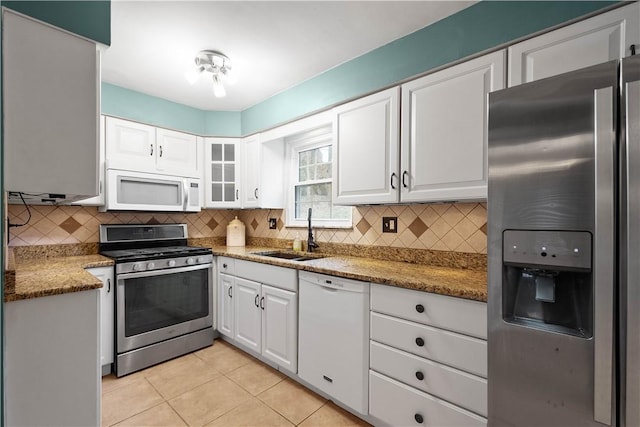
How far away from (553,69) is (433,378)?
5.26 ft

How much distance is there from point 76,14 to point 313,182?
6.74 feet

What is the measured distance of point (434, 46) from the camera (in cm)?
183

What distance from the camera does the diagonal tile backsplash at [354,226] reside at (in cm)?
196

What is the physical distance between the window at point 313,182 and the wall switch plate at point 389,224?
361mm

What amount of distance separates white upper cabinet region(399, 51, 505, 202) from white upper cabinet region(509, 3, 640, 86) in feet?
0.32

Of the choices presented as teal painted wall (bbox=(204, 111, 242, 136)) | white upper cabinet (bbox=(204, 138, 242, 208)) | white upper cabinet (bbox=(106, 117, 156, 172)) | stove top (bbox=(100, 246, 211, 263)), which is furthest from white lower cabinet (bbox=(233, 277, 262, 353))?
teal painted wall (bbox=(204, 111, 242, 136))

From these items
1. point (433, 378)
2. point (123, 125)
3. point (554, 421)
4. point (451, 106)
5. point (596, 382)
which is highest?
point (123, 125)

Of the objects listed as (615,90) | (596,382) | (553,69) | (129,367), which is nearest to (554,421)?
(596,382)

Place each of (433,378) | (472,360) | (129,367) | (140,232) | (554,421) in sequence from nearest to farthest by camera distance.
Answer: (554,421), (472,360), (433,378), (129,367), (140,232)

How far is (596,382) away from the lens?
0.94 metres

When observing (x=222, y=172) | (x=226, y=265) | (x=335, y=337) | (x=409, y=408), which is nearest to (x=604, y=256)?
(x=409, y=408)

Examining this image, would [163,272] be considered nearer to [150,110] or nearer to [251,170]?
[251,170]

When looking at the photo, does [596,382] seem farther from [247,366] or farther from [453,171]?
[247,366]

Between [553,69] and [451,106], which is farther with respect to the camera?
[451,106]
